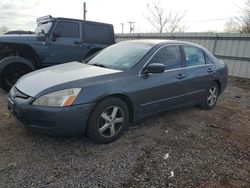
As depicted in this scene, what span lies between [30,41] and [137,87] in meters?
4.07

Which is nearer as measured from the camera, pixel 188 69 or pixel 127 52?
pixel 127 52

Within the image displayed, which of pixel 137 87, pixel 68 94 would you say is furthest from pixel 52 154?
pixel 137 87

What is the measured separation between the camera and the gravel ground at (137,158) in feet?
8.86

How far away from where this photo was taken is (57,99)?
302cm

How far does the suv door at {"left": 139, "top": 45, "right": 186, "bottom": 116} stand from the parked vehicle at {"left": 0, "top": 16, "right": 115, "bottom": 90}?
3.44 metres

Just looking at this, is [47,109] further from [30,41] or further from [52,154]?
[30,41]

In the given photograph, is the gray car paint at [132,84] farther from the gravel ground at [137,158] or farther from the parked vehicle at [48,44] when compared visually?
the parked vehicle at [48,44]

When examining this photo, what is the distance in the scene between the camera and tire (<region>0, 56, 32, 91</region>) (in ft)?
18.5

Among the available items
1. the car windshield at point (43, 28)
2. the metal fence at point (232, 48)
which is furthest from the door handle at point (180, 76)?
the metal fence at point (232, 48)

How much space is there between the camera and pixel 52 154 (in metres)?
3.13

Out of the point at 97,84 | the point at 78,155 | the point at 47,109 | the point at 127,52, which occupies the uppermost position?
the point at 127,52

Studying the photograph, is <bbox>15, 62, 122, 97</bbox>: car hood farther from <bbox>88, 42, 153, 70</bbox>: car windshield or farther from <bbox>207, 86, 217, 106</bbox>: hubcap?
<bbox>207, 86, 217, 106</bbox>: hubcap

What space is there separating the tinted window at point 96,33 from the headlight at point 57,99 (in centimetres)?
485

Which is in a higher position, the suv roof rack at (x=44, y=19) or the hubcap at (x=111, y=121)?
the suv roof rack at (x=44, y=19)
